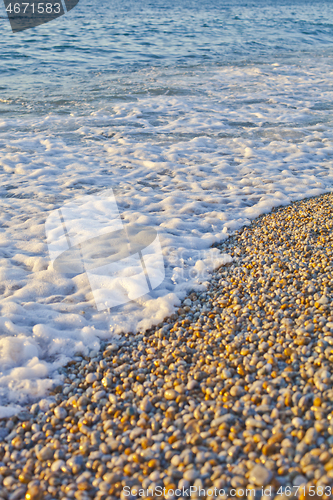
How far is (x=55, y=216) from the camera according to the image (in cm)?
483

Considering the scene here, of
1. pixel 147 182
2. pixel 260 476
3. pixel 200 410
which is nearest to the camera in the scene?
pixel 260 476

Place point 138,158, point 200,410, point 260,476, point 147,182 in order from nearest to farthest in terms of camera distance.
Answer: point 260,476 → point 200,410 → point 147,182 → point 138,158

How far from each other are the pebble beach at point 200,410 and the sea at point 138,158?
10.8 inches

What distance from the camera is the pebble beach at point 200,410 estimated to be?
5.64 ft

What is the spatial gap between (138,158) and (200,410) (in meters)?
5.36

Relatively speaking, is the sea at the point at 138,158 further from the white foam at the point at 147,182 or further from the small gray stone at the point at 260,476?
the small gray stone at the point at 260,476

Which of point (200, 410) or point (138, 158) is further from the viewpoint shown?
point (138, 158)

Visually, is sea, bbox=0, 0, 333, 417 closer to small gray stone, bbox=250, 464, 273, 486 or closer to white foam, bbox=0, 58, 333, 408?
white foam, bbox=0, 58, 333, 408

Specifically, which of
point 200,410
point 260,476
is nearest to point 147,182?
point 200,410

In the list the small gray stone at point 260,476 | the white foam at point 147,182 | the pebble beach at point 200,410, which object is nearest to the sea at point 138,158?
the white foam at point 147,182

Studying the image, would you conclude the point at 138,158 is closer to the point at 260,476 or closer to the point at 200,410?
the point at 200,410

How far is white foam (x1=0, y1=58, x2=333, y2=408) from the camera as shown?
2.98m

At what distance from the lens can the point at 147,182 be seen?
5840 millimetres

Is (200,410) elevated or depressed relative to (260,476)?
depressed
